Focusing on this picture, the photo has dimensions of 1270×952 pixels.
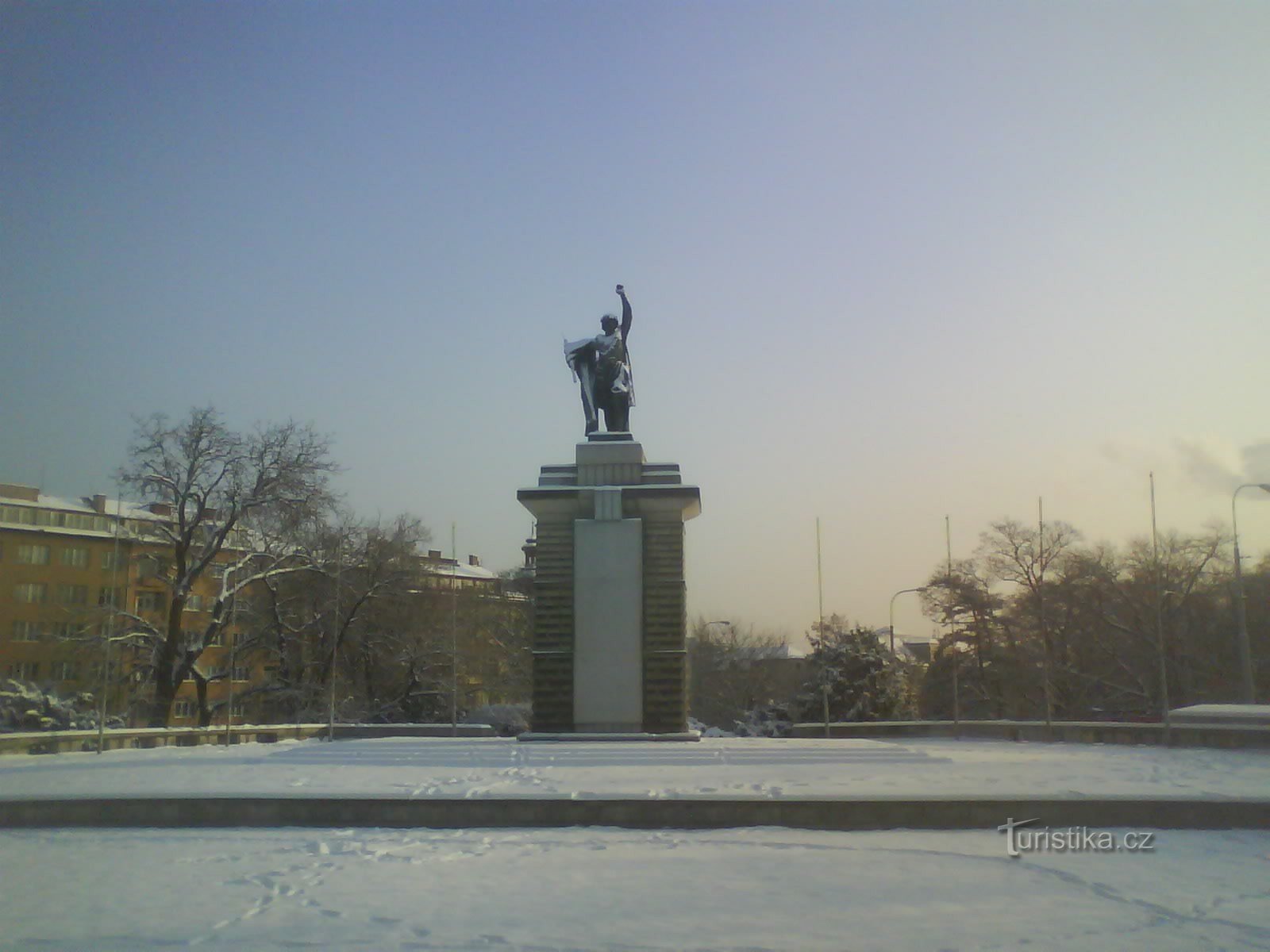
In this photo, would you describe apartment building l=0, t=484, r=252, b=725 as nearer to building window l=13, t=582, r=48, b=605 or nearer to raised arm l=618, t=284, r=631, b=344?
building window l=13, t=582, r=48, b=605

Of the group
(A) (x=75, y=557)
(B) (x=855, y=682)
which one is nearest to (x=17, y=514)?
(A) (x=75, y=557)

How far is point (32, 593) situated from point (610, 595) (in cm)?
2719

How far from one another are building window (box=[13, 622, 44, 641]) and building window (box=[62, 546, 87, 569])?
4.19 metres

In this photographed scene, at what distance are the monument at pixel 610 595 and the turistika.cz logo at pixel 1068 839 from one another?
38.4ft

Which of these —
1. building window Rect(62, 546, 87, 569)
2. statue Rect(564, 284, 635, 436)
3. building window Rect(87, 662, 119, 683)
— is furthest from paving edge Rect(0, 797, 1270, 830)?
building window Rect(62, 546, 87, 569)

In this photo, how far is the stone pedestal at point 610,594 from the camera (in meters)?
21.8

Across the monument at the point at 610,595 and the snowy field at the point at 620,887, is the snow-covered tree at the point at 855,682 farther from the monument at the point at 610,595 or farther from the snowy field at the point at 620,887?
the snowy field at the point at 620,887

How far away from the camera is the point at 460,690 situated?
4353cm

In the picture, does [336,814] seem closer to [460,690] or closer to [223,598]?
[223,598]

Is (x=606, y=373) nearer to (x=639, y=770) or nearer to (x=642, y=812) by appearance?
(x=639, y=770)

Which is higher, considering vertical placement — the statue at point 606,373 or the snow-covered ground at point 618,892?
the statue at point 606,373

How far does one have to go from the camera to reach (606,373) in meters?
24.0

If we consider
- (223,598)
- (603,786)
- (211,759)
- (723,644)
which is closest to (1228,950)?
(603,786)

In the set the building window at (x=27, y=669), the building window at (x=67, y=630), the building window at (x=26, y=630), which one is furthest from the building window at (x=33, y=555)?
the building window at (x=27, y=669)
